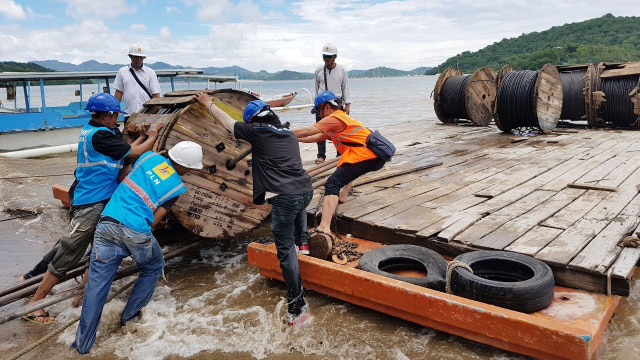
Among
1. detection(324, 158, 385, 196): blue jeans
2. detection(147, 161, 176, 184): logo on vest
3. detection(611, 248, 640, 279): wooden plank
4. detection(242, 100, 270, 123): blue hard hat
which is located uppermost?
detection(242, 100, 270, 123): blue hard hat

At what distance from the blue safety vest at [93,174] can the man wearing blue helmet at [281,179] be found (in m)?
1.17

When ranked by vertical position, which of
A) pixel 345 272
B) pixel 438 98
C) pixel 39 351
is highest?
pixel 438 98

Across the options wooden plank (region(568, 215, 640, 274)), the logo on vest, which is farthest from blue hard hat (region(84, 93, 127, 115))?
wooden plank (region(568, 215, 640, 274))

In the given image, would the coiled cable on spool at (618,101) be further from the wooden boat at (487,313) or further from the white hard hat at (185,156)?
the white hard hat at (185,156)

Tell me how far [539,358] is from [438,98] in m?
12.2

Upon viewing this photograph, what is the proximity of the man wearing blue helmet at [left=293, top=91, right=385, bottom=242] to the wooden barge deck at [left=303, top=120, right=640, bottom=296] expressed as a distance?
335mm

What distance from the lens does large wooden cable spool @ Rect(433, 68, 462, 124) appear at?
14320mm

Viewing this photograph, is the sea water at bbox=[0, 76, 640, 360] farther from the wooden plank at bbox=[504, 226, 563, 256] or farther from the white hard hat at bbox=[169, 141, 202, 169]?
the white hard hat at bbox=[169, 141, 202, 169]

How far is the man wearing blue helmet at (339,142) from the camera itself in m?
5.07

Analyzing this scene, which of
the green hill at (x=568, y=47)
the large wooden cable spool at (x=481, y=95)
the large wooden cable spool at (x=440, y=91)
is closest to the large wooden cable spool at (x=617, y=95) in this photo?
the large wooden cable spool at (x=481, y=95)

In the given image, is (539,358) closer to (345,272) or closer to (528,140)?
(345,272)

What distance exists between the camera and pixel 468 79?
13.6m

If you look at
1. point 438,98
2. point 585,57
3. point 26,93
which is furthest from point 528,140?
point 585,57

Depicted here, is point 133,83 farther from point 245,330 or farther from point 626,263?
point 626,263
